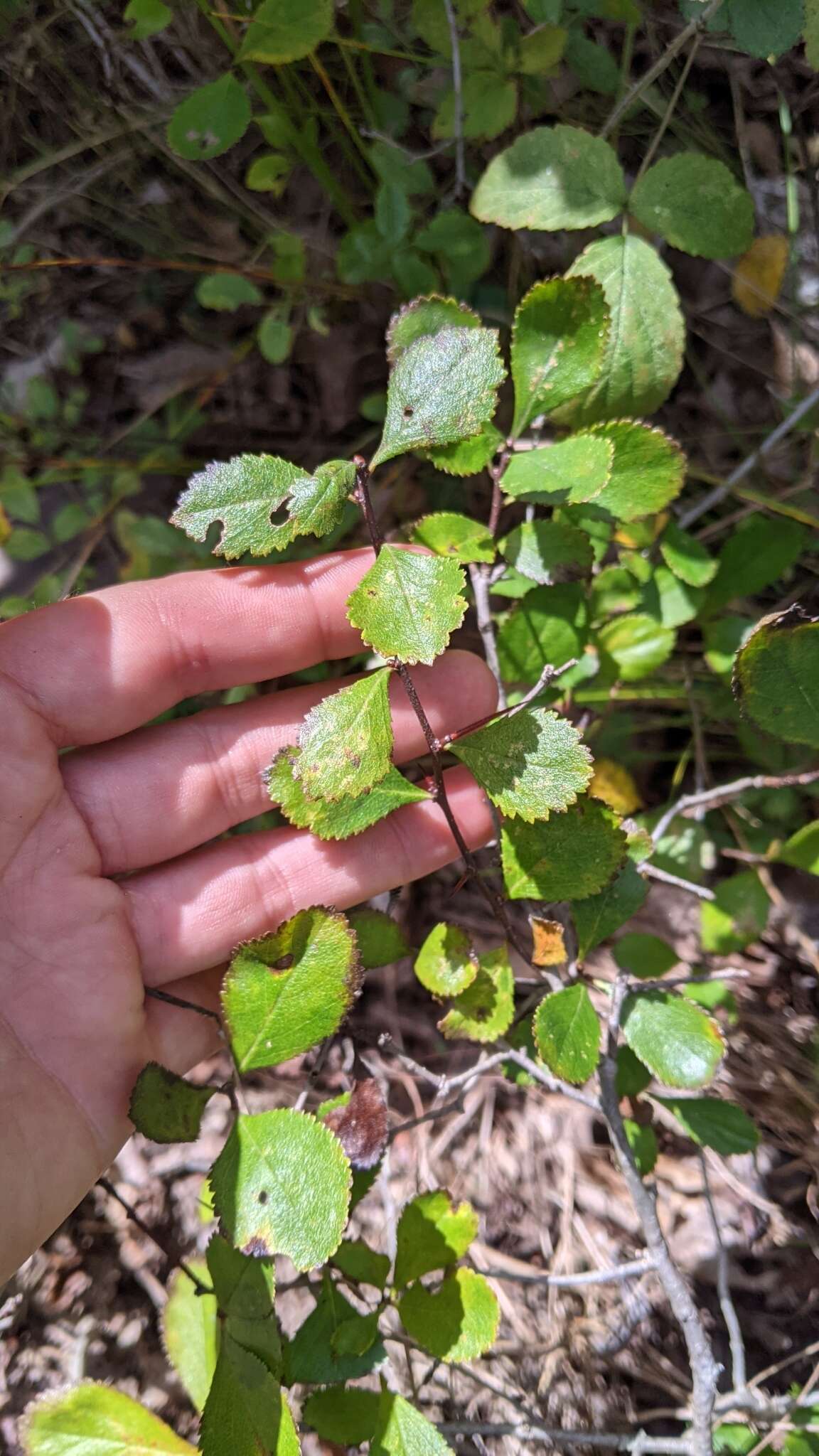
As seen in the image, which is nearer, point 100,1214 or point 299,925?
point 299,925

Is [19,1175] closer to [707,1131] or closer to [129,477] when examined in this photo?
[707,1131]

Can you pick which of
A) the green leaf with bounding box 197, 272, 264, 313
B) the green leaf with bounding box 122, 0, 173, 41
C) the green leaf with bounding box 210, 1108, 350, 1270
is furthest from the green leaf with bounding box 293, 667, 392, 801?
the green leaf with bounding box 122, 0, 173, 41

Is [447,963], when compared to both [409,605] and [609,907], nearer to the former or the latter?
[609,907]

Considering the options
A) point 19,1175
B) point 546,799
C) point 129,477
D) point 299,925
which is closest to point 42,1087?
point 19,1175

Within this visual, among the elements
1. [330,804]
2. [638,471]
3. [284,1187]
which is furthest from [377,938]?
[638,471]

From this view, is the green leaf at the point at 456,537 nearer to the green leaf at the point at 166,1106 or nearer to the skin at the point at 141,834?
the skin at the point at 141,834

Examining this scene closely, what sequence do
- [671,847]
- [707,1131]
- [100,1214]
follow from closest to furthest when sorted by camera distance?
[707,1131], [671,847], [100,1214]
